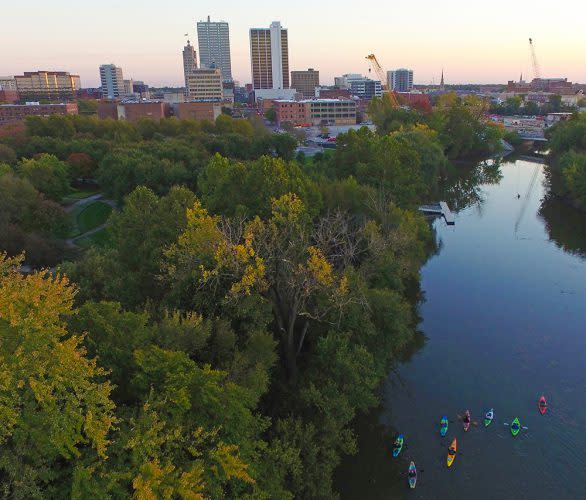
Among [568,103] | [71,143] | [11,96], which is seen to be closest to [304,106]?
[71,143]

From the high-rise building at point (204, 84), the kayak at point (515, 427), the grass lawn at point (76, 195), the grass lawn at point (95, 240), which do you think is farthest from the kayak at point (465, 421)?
the high-rise building at point (204, 84)

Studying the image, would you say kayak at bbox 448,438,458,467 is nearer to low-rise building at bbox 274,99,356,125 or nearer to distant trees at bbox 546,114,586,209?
distant trees at bbox 546,114,586,209

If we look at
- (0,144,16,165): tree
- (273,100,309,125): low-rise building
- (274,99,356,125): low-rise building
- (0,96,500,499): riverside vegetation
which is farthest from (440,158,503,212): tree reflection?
(273,100,309,125): low-rise building

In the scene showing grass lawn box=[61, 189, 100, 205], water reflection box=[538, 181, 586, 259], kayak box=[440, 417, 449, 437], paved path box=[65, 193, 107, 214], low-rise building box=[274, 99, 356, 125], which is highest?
low-rise building box=[274, 99, 356, 125]

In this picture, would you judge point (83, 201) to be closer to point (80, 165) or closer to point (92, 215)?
point (92, 215)

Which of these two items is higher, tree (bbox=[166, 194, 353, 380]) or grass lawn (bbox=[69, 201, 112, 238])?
tree (bbox=[166, 194, 353, 380])

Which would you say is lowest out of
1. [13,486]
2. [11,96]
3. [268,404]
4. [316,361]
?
[268,404]

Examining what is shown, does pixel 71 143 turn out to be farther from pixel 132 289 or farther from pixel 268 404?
pixel 268 404
